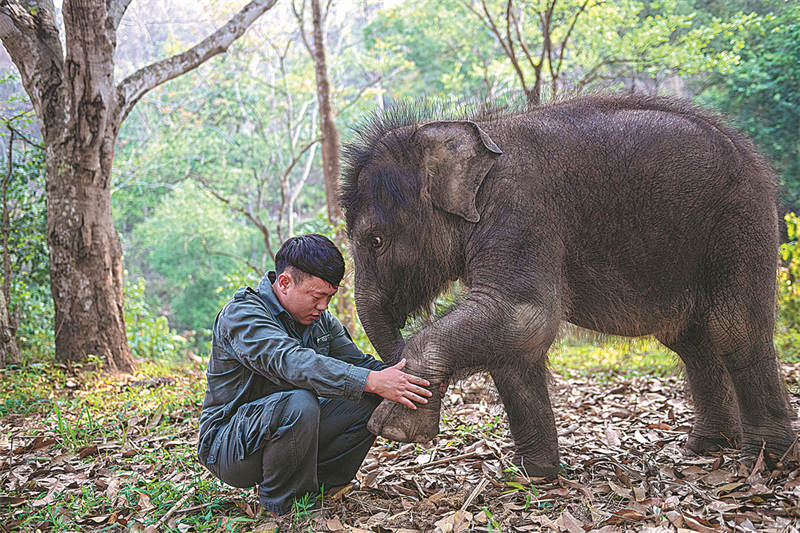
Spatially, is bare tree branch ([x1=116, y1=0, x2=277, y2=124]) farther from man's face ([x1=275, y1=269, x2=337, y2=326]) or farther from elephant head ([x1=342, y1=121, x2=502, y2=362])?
man's face ([x1=275, y1=269, x2=337, y2=326])

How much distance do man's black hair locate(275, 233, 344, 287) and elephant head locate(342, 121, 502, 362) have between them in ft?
1.29

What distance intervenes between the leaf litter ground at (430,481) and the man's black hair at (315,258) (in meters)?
0.96

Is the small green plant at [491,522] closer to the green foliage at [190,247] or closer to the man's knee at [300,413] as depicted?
the man's knee at [300,413]

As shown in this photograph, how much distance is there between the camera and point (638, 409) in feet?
15.6

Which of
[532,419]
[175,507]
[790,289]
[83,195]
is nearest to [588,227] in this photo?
[532,419]

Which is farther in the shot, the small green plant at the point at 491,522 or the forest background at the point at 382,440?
the forest background at the point at 382,440

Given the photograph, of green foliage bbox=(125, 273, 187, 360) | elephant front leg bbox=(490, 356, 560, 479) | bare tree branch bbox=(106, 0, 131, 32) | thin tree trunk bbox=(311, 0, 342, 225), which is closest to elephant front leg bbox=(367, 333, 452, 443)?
elephant front leg bbox=(490, 356, 560, 479)

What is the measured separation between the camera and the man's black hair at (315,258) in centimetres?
280

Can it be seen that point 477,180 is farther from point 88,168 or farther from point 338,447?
point 88,168

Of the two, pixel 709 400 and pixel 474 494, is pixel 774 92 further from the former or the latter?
pixel 474 494

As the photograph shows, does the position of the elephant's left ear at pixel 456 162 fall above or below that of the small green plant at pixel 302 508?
above

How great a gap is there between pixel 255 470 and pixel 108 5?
16.6 ft

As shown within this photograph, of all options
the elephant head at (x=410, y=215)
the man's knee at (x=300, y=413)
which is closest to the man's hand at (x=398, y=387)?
the man's knee at (x=300, y=413)

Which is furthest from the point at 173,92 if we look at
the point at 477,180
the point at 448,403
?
the point at 477,180
